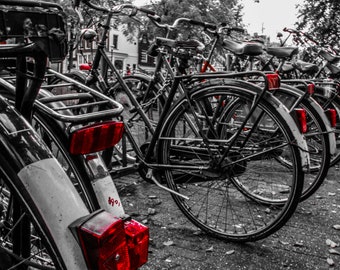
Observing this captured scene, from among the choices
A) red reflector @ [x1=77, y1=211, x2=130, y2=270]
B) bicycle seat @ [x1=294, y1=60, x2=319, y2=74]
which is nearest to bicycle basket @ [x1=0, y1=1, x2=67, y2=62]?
red reflector @ [x1=77, y1=211, x2=130, y2=270]

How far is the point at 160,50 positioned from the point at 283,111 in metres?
1.52

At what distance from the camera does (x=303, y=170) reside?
2791 millimetres

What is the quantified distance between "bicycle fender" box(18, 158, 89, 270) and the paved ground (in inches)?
62.7

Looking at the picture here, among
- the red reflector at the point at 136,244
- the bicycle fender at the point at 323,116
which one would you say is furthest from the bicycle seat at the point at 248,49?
the red reflector at the point at 136,244

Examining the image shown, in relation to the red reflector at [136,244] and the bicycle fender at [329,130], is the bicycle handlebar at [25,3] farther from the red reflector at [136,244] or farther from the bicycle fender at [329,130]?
the bicycle fender at [329,130]

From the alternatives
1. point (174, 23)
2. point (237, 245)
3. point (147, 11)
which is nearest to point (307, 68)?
point (174, 23)

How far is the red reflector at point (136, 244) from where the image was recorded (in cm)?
133

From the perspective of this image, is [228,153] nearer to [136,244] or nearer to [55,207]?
[136,244]

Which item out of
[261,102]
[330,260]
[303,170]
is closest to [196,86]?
[261,102]

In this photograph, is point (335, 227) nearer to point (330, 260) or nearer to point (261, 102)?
point (330, 260)

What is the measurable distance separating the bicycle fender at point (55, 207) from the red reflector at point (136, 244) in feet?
0.72

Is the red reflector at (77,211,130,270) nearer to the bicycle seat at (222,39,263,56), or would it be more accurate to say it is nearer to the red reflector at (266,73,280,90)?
the red reflector at (266,73,280,90)

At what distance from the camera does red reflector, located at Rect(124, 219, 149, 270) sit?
4.36 ft

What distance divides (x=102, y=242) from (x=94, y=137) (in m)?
0.37
